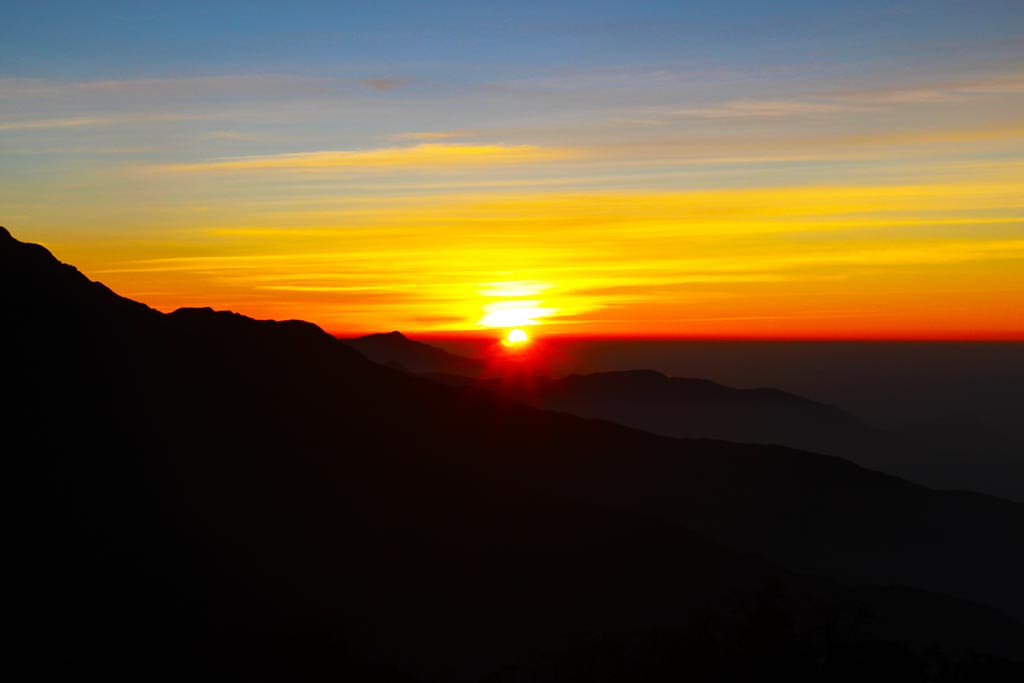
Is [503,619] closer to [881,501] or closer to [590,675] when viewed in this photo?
[590,675]

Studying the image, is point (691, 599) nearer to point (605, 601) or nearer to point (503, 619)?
point (605, 601)

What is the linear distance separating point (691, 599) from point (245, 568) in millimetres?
29751

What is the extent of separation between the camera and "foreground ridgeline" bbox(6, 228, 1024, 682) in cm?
4294

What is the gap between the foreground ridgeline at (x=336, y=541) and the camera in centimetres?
4294

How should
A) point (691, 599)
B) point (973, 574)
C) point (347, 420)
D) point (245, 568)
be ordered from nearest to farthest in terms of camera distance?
point (245, 568)
point (691, 599)
point (347, 420)
point (973, 574)

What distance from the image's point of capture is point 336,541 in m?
67.9

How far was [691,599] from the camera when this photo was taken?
68.9m

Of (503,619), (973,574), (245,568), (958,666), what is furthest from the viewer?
(973,574)

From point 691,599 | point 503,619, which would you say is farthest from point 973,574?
point 503,619

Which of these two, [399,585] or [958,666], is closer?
[958,666]

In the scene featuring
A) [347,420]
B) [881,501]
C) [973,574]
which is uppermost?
[347,420]

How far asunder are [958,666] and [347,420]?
202 feet

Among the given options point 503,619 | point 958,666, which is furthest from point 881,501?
point 958,666

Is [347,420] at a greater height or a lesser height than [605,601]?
greater
